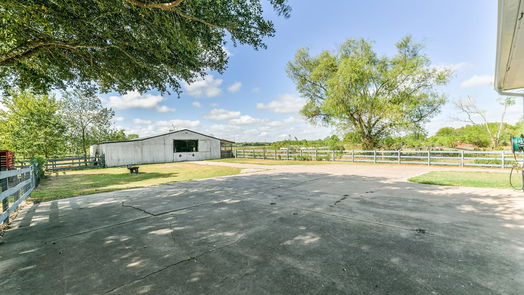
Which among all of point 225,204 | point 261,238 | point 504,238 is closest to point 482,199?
point 504,238

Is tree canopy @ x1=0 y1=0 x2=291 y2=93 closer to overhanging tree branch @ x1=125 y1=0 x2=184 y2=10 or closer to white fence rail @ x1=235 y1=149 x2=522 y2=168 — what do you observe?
overhanging tree branch @ x1=125 y1=0 x2=184 y2=10

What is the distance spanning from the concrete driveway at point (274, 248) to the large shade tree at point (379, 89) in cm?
1435

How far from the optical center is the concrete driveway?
6.95 feet

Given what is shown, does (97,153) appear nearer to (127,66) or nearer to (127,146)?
(127,146)

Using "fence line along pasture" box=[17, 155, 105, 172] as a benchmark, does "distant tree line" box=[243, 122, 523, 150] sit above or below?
above

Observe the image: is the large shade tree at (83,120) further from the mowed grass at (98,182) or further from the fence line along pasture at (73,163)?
the mowed grass at (98,182)

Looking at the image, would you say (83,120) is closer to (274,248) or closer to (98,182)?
(98,182)

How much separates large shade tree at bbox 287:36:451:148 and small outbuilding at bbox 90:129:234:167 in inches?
581

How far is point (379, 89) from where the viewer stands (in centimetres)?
1903

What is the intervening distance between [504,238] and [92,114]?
38.1 m

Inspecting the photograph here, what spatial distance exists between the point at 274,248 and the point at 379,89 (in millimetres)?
20399

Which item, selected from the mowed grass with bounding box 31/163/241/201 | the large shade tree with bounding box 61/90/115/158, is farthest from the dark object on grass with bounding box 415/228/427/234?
the large shade tree with bounding box 61/90/115/158

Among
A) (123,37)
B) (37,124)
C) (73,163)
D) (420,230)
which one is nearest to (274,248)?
(420,230)

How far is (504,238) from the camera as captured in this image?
9.91 ft
